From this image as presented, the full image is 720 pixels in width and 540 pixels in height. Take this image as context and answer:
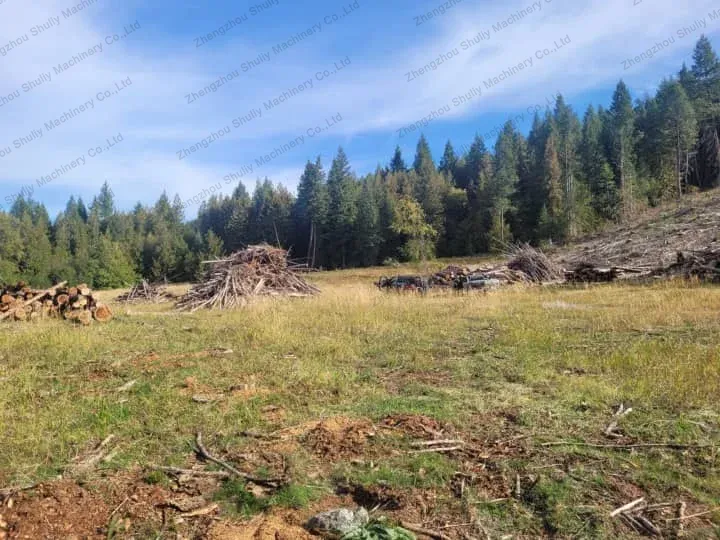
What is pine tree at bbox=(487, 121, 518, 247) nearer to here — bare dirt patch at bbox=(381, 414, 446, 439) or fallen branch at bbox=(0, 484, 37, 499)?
bare dirt patch at bbox=(381, 414, 446, 439)

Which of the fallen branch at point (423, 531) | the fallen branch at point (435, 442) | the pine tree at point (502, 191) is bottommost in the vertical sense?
the fallen branch at point (423, 531)

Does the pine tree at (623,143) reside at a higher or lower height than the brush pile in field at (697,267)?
higher

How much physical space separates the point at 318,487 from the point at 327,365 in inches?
126

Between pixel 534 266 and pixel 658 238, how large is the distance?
30.1 ft

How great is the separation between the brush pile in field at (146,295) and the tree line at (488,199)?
1971 cm

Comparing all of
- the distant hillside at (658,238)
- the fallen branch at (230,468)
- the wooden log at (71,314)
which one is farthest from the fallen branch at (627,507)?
the distant hillside at (658,238)

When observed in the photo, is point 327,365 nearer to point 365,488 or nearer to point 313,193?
point 365,488

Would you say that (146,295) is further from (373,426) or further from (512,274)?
(373,426)

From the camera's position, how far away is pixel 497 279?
18.8 m

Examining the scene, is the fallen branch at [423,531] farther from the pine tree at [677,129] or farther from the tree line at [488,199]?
the pine tree at [677,129]

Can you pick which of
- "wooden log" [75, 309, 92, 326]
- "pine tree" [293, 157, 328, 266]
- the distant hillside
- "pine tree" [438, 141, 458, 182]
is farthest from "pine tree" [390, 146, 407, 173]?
"wooden log" [75, 309, 92, 326]

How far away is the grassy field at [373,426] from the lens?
9.80ft

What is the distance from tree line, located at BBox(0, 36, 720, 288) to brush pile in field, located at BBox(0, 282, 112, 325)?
88.4ft

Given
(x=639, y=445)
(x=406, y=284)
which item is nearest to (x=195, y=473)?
(x=639, y=445)
